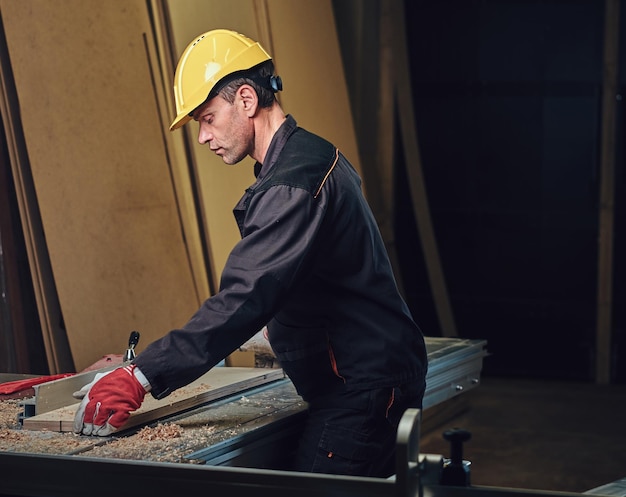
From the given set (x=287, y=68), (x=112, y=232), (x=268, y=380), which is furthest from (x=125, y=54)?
(x=268, y=380)

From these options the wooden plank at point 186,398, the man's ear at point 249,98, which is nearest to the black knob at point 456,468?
the wooden plank at point 186,398

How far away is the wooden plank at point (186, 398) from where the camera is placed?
2289 millimetres

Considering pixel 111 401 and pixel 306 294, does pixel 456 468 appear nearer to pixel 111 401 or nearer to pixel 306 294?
pixel 306 294

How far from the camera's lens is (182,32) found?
13.3 ft

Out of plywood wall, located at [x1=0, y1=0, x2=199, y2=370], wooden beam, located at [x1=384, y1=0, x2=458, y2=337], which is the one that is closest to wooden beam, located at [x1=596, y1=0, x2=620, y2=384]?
wooden beam, located at [x1=384, y1=0, x2=458, y2=337]

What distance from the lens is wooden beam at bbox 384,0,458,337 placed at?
677cm

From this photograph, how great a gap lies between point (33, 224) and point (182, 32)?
3.24 feet

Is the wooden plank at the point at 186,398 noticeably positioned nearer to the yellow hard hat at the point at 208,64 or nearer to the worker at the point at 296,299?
the worker at the point at 296,299

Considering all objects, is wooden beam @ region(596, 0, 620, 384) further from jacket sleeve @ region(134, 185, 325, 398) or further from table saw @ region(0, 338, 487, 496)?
jacket sleeve @ region(134, 185, 325, 398)

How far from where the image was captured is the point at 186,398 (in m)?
2.52

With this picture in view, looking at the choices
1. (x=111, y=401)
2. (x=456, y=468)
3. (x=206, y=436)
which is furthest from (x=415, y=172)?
(x=456, y=468)

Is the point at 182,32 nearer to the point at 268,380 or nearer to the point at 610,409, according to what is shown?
the point at 268,380

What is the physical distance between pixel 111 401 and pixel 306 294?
49cm

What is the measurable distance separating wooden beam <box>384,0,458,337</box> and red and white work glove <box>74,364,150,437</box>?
4.73 metres
